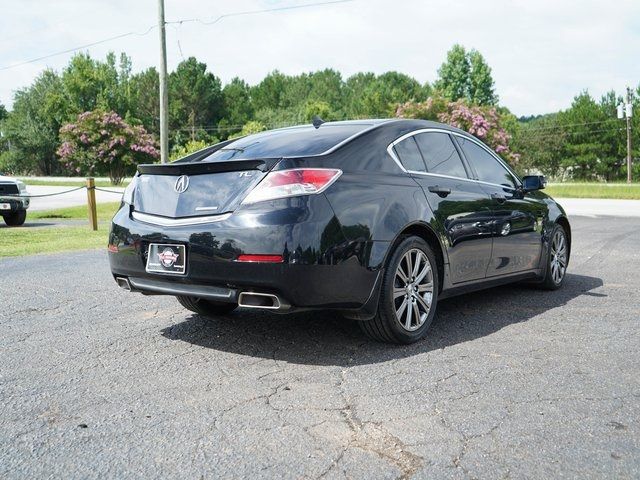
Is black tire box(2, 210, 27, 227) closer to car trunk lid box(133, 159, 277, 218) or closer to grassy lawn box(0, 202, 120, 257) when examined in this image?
grassy lawn box(0, 202, 120, 257)

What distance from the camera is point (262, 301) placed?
12.5 feet

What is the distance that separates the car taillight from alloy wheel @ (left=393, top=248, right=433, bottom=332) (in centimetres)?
82

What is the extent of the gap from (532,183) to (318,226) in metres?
3.00

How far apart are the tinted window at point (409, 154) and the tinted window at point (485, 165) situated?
78 centimetres

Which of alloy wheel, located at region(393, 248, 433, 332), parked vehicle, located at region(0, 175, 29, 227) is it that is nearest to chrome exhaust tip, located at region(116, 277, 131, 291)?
alloy wheel, located at region(393, 248, 433, 332)

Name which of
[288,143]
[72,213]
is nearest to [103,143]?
[72,213]

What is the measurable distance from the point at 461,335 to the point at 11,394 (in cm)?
289

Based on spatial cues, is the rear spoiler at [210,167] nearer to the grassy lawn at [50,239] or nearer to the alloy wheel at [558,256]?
the alloy wheel at [558,256]

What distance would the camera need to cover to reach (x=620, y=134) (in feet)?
239

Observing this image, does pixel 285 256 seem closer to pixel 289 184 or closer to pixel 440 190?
pixel 289 184

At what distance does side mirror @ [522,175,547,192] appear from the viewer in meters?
5.94

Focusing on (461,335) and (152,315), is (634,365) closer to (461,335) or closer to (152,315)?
(461,335)

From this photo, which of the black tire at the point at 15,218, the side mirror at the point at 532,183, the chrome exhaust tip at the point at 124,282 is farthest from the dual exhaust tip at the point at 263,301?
the black tire at the point at 15,218

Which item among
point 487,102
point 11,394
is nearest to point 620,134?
point 487,102
